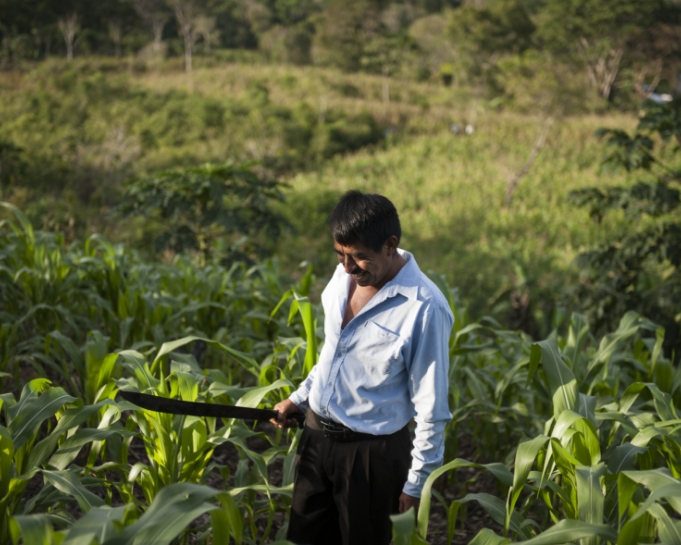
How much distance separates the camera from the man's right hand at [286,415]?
179 cm

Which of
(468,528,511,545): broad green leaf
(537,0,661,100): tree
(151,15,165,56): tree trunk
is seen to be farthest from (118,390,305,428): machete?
(151,15,165,56): tree trunk

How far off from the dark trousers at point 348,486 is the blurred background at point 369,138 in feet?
8.59

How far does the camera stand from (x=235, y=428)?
206 centimetres

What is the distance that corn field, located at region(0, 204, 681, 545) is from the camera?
4.56ft

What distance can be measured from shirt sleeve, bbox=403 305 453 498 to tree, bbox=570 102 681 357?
2.52 meters

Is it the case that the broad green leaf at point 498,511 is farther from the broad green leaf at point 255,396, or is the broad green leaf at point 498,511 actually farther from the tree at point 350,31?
the tree at point 350,31

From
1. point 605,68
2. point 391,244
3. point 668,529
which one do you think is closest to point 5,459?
point 391,244

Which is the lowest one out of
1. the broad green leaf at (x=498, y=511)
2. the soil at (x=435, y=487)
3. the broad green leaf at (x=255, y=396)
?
the soil at (x=435, y=487)

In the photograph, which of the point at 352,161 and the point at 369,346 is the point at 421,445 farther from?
the point at 352,161

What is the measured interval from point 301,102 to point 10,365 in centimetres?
1751

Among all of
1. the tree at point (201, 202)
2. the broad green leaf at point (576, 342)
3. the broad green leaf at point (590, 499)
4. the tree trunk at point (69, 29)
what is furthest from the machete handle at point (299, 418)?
the tree trunk at point (69, 29)

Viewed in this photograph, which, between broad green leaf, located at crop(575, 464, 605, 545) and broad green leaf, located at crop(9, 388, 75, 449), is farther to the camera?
broad green leaf, located at crop(9, 388, 75, 449)

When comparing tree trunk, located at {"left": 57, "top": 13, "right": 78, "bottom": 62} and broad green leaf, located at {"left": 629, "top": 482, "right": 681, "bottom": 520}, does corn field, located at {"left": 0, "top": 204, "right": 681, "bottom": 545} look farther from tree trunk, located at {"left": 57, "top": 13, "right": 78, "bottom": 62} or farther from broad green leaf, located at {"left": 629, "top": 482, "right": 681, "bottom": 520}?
tree trunk, located at {"left": 57, "top": 13, "right": 78, "bottom": 62}

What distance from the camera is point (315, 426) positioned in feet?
5.44
